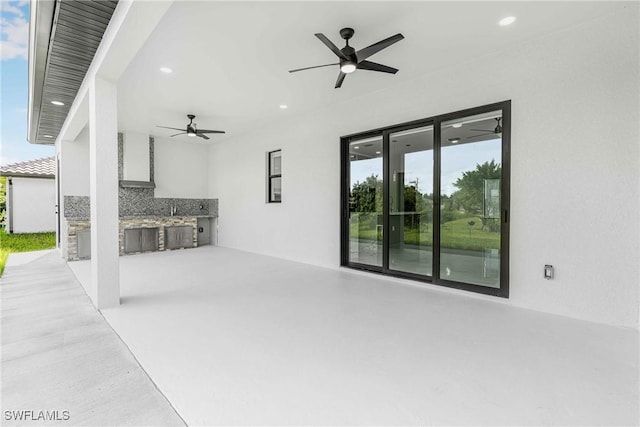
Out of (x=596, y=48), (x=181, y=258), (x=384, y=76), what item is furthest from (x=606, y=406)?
(x=181, y=258)

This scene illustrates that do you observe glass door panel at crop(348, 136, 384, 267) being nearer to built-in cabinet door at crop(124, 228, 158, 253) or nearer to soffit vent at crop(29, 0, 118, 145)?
soffit vent at crop(29, 0, 118, 145)

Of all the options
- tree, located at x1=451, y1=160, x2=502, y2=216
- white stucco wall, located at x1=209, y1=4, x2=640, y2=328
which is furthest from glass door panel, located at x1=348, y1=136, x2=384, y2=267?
tree, located at x1=451, y1=160, x2=502, y2=216

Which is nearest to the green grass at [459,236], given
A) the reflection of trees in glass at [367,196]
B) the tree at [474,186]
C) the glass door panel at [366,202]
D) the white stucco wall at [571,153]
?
the tree at [474,186]

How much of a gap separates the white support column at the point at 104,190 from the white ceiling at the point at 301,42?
774 millimetres

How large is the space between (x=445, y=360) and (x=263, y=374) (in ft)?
4.23

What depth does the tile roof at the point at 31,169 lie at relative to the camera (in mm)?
10125

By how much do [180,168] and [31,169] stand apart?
7314 mm

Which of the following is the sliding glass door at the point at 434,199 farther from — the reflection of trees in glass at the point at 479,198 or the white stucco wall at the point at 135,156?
the white stucco wall at the point at 135,156

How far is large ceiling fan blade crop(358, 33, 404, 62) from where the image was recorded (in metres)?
2.73

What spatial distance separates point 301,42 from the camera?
3.25m

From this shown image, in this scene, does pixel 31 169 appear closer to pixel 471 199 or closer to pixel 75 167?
pixel 75 167

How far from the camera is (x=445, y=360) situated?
83.5 inches

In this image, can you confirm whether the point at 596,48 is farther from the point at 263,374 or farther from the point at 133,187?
the point at 133,187

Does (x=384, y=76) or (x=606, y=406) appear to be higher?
(x=384, y=76)
